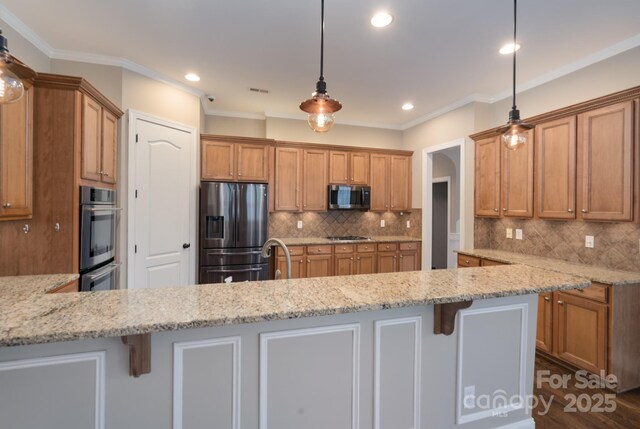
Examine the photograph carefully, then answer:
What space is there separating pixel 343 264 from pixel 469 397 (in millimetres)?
2907

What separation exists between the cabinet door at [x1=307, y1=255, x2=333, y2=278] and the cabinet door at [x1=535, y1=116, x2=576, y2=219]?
8.64 ft

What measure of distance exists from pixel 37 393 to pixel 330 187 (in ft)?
13.3

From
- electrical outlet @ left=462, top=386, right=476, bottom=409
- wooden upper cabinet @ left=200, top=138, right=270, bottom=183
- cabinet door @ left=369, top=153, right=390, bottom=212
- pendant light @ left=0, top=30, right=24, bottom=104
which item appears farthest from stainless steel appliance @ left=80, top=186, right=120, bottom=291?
cabinet door @ left=369, top=153, right=390, bottom=212

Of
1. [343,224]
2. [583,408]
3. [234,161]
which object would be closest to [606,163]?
[583,408]

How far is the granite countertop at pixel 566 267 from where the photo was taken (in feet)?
7.95

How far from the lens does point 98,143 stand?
2709 mm

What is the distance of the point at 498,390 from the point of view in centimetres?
180

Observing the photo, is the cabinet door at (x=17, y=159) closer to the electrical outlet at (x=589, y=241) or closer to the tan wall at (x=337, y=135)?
the tan wall at (x=337, y=135)

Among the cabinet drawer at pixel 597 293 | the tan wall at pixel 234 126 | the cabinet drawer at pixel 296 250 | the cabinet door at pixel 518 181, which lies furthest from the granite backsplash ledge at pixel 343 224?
the cabinet drawer at pixel 597 293

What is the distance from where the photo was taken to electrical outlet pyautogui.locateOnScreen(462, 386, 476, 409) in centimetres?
173

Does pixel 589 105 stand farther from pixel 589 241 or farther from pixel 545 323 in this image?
pixel 545 323

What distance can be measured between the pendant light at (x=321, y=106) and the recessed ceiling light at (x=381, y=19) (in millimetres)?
772

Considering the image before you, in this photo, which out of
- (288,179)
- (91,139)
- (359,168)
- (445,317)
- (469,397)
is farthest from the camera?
(359,168)

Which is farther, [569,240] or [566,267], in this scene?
[569,240]
